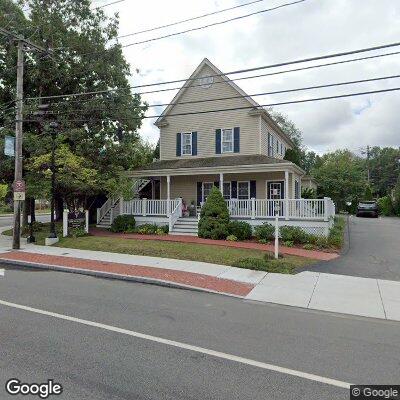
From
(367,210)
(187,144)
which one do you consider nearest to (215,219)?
(187,144)

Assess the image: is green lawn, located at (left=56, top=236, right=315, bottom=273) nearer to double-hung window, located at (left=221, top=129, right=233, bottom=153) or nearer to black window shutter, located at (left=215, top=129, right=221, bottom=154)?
black window shutter, located at (left=215, top=129, right=221, bottom=154)

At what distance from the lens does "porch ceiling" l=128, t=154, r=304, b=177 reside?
59.3 ft

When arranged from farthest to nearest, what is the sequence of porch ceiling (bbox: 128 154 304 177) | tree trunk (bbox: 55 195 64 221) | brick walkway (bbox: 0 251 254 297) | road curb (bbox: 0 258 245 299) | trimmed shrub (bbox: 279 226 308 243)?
tree trunk (bbox: 55 195 64 221) → porch ceiling (bbox: 128 154 304 177) → trimmed shrub (bbox: 279 226 308 243) → brick walkway (bbox: 0 251 254 297) → road curb (bbox: 0 258 245 299)

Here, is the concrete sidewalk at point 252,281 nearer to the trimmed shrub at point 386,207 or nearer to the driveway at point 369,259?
the driveway at point 369,259

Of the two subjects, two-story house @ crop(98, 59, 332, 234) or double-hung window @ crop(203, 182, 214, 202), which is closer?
two-story house @ crop(98, 59, 332, 234)

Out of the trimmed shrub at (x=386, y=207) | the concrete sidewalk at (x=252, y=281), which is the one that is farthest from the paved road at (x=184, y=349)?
the trimmed shrub at (x=386, y=207)

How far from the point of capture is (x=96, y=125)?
20875 mm

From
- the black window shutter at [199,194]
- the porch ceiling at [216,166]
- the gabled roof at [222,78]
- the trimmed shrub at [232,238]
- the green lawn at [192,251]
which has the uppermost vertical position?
the gabled roof at [222,78]

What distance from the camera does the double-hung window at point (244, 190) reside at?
69.6ft

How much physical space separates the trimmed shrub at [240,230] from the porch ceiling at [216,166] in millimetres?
2906

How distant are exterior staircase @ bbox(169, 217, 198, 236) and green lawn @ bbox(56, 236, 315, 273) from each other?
2.58m

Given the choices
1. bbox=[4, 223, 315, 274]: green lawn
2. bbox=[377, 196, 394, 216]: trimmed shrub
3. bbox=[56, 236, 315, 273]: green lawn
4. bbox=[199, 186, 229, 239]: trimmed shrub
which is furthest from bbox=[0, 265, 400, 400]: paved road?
bbox=[377, 196, 394, 216]: trimmed shrub

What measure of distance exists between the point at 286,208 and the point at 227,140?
653cm

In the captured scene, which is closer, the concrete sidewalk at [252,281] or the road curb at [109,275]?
the concrete sidewalk at [252,281]
